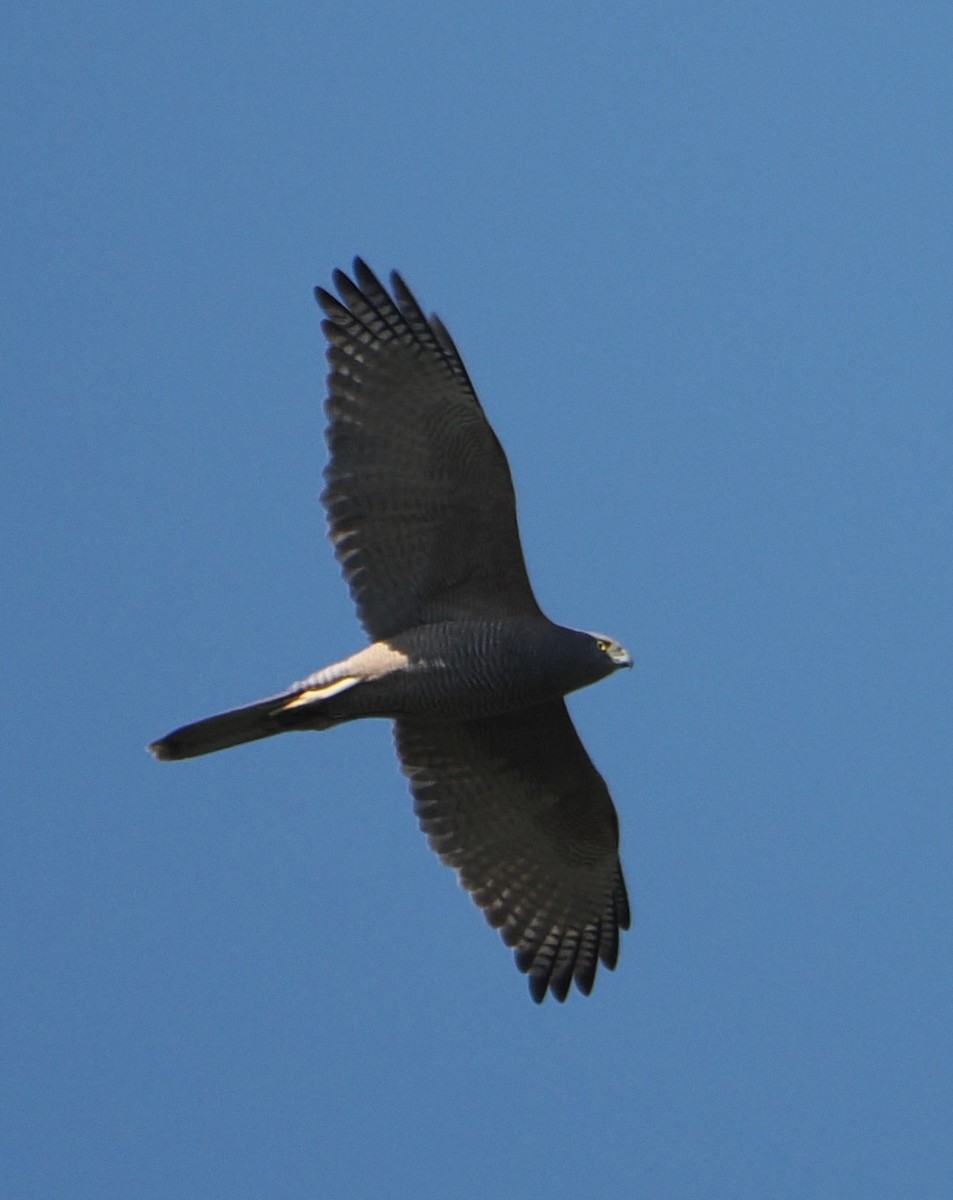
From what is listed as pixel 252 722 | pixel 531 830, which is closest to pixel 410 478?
pixel 252 722

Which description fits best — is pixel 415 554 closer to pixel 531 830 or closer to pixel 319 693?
pixel 319 693

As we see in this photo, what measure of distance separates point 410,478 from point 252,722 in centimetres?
A: 148

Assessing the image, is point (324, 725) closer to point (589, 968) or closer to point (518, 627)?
point (518, 627)

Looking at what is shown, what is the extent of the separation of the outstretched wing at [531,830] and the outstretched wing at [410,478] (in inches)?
38.7

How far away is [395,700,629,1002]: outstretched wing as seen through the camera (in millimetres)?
12805

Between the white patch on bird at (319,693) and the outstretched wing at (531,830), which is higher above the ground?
the white patch on bird at (319,693)

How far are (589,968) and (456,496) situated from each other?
3111 mm

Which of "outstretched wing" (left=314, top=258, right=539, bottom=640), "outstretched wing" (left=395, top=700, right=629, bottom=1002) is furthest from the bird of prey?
"outstretched wing" (left=395, top=700, right=629, bottom=1002)

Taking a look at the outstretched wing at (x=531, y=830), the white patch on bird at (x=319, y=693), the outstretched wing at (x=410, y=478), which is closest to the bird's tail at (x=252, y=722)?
the white patch on bird at (x=319, y=693)

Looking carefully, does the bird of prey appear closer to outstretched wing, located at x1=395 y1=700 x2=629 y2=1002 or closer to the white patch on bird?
the white patch on bird

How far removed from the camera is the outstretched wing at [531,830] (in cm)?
1280

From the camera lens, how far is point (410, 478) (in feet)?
39.1

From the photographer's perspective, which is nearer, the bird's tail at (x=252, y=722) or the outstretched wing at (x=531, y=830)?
the bird's tail at (x=252, y=722)

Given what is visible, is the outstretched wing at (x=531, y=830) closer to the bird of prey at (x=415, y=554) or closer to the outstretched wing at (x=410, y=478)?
the bird of prey at (x=415, y=554)
